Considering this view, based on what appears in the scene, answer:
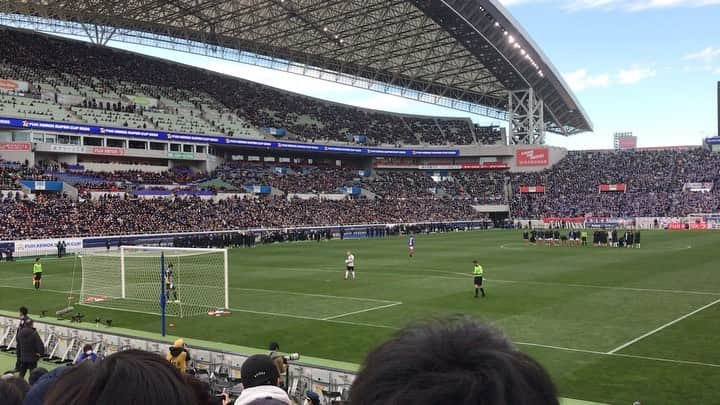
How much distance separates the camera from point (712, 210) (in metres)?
76.8

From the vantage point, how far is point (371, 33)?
7719cm

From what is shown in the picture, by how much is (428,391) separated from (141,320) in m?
22.0

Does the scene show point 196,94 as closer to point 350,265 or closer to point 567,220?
point 567,220

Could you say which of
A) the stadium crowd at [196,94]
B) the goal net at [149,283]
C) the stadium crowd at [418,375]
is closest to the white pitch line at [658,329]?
the goal net at [149,283]

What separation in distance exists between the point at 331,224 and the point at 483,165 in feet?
118

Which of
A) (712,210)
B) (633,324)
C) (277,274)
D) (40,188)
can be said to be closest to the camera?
(633,324)

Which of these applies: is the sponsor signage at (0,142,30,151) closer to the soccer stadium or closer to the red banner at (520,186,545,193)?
the soccer stadium

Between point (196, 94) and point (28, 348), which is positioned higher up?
point (196, 94)

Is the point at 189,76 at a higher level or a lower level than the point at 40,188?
higher

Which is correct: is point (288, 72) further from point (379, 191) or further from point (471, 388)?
point (471, 388)

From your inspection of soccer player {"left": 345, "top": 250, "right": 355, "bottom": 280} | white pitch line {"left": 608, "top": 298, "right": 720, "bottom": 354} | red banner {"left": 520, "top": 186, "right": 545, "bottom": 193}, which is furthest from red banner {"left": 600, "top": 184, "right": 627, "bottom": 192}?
white pitch line {"left": 608, "top": 298, "right": 720, "bottom": 354}

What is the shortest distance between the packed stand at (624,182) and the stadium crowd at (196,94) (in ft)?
51.4

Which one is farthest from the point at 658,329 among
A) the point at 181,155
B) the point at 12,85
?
the point at 12,85

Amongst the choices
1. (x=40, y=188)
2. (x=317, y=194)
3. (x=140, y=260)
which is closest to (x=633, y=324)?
(x=140, y=260)
